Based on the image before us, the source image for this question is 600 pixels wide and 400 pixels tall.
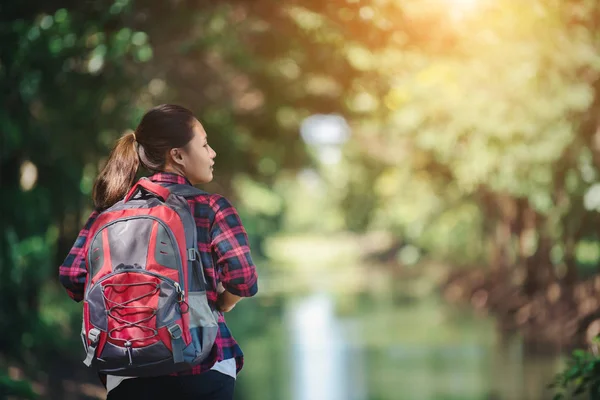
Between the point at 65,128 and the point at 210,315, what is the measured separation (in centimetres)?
842

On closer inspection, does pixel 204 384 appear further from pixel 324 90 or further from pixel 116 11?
pixel 324 90

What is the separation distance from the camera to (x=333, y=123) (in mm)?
19359

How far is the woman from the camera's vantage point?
300cm

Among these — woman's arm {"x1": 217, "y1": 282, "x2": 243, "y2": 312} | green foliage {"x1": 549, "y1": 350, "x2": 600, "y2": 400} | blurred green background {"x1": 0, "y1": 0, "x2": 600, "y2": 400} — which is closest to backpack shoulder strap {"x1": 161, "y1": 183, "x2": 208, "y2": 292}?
woman's arm {"x1": 217, "y1": 282, "x2": 243, "y2": 312}

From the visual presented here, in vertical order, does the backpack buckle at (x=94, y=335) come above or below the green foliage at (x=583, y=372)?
above

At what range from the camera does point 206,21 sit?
11.8m

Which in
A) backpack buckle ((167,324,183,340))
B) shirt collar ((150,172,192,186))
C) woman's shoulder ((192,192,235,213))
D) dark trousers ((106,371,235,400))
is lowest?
dark trousers ((106,371,235,400))

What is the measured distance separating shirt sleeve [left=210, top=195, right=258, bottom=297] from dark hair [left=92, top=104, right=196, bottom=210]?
0.24m

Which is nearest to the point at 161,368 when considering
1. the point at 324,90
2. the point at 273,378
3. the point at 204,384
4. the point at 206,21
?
the point at 204,384

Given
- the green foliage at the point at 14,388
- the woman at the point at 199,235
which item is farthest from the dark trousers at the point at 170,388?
the green foliage at the point at 14,388

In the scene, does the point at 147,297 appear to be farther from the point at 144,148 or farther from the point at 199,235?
the point at 144,148

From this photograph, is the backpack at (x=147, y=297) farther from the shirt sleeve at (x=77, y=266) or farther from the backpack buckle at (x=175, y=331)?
the shirt sleeve at (x=77, y=266)

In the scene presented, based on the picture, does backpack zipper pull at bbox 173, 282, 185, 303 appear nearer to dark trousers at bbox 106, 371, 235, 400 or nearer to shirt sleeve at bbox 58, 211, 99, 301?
dark trousers at bbox 106, 371, 235, 400

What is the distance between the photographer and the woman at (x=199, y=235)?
118 inches
